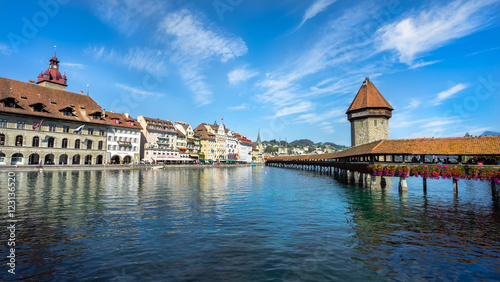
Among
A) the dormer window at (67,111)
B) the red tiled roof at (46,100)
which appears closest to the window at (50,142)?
the red tiled roof at (46,100)

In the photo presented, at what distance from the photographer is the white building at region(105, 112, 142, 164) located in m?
69.2

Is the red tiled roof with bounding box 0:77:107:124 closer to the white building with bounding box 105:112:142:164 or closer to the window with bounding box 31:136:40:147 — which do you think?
the white building with bounding box 105:112:142:164

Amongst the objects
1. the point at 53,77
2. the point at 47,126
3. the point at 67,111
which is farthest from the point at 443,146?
the point at 53,77

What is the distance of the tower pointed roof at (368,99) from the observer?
5487 cm

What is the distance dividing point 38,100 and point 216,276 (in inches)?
2651

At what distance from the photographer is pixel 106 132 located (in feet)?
219

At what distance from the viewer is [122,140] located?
236ft

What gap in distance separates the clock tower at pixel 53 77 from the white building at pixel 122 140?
2270 cm

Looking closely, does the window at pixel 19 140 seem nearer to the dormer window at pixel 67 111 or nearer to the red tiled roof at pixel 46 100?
the red tiled roof at pixel 46 100

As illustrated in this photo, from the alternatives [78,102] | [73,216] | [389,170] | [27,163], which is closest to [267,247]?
[73,216]

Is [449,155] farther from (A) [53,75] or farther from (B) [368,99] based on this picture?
(A) [53,75]

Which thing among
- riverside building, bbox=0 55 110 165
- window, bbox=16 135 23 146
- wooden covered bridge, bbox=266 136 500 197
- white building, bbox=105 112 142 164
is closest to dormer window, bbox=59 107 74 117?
riverside building, bbox=0 55 110 165

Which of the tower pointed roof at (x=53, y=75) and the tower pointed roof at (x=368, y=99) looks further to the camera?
the tower pointed roof at (x=53, y=75)

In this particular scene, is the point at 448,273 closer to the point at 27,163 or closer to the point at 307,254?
the point at 307,254
